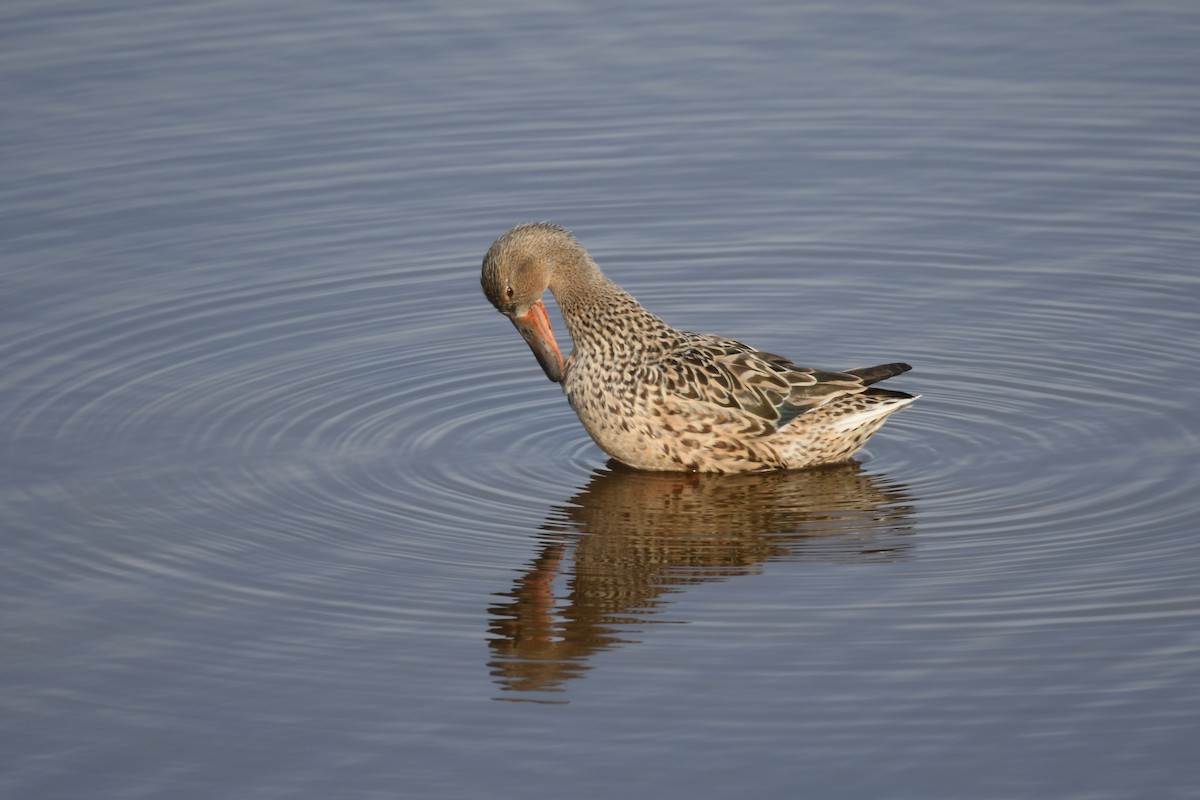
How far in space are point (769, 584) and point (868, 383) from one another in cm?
211

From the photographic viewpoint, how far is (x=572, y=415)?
11367 mm

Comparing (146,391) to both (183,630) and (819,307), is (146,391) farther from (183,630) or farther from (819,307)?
(819,307)

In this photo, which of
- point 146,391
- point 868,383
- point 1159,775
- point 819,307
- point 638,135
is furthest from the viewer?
point 638,135

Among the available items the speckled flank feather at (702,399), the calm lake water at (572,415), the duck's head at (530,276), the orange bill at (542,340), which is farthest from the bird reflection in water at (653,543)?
the duck's head at (530,276)

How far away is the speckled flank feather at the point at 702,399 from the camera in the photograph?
10.3 metres

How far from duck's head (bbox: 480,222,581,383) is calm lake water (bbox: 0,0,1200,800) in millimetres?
552

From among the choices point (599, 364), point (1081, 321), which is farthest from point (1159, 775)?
point (1081, 321)

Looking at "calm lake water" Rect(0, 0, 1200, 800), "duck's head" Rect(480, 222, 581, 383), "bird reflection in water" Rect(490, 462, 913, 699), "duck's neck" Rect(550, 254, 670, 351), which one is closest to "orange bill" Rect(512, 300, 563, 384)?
"duck's head" Rect(480, 222, 581, 383)

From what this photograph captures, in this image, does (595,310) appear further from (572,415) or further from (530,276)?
(572,415)

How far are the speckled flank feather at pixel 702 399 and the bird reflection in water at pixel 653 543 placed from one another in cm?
16

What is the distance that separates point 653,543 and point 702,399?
129 cm

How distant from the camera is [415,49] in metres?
17.1

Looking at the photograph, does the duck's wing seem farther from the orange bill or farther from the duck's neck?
the orange bill

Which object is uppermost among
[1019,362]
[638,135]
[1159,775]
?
[638,135]
